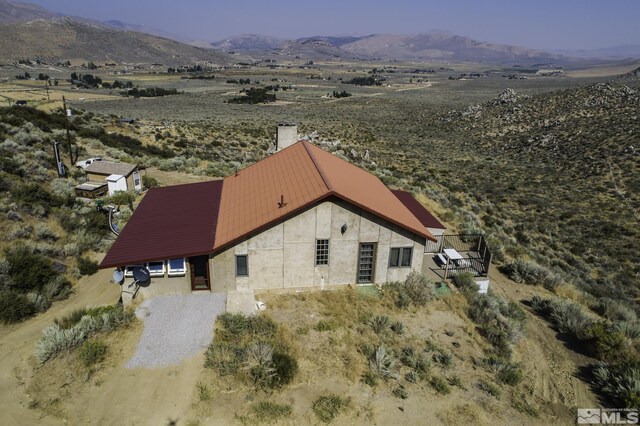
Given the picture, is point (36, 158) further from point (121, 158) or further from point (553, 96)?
point (553, 96)

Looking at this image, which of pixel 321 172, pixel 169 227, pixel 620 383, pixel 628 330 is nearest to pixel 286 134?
pixel 321 172

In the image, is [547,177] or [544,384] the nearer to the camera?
[544,384]

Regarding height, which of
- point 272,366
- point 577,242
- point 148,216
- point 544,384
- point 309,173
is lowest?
point 577,242

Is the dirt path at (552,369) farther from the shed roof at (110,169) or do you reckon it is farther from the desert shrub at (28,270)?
the shed roof at (110,169)

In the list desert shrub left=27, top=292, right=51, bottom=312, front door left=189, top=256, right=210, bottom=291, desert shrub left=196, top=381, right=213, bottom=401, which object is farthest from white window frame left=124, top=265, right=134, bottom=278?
desert shrub left=196, top=381, right=213, bottom=401

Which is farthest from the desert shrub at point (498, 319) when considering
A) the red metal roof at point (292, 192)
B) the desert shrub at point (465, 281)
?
the red metal roof at point (292, 192)

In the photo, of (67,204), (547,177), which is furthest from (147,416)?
(547,177)
